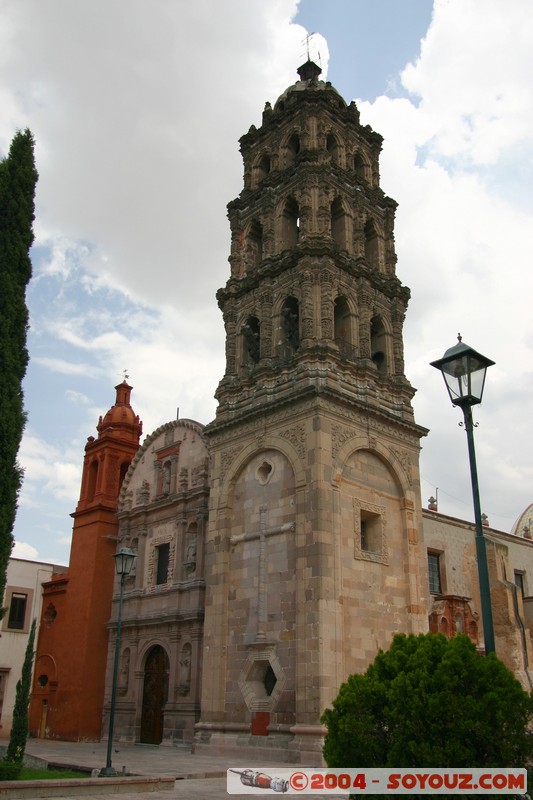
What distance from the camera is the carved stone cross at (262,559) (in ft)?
65.4

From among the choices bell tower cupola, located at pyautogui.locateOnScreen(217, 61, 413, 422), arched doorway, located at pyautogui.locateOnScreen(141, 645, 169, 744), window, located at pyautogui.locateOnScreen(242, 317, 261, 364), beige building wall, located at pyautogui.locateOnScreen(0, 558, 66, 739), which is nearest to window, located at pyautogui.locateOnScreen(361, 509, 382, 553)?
bell tower cupola, located at pyautogui.locateOnScreen(217, 61, 413, 422)

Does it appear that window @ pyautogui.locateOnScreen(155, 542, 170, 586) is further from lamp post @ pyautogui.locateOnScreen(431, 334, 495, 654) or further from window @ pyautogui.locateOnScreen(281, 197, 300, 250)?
lamp post @ pyautogui.locateOnScreen(431, 334, 495, 654)

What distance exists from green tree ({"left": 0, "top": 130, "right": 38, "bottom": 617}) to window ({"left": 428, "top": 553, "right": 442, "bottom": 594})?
17438 mm

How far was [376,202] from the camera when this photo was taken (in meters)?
27.2

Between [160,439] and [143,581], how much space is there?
548 centimetres

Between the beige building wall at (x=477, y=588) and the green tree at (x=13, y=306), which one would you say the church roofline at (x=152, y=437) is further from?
the green tree at (x=13, y=306)

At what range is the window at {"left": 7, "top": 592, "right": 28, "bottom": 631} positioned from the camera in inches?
1249

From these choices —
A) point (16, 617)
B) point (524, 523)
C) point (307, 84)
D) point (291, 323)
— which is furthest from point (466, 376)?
point (524, 523)

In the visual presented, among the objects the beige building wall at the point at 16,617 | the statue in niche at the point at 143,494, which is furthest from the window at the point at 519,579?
the beige building wall at the point at 16,617

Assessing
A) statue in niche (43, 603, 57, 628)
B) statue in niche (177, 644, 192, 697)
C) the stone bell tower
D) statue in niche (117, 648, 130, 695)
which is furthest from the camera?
statue in niche (43, 603, 57, 628)

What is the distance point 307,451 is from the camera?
20.4 metres

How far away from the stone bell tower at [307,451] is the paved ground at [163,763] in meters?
1.49

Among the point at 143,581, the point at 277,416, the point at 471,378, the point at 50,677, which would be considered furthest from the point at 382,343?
the point at 50,677

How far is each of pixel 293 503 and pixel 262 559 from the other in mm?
1791
